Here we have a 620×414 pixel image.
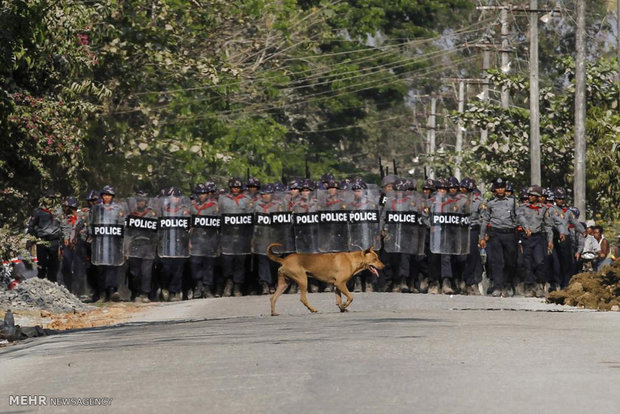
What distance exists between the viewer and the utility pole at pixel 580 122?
3941 cm

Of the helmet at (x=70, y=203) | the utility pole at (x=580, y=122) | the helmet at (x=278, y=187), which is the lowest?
the helmet at (x=70, y=203)

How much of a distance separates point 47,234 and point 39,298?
4.36 metres

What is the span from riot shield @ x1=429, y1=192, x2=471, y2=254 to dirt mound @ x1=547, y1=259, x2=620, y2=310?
12.3ft

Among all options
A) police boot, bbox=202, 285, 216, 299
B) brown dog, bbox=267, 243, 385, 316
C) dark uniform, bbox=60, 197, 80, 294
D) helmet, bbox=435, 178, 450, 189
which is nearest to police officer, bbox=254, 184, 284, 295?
police boot, bbox=202, 285, 216, 299

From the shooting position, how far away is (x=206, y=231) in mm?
27891

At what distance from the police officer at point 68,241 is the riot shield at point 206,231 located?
2121 millimetres

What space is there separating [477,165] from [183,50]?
28.4 feet

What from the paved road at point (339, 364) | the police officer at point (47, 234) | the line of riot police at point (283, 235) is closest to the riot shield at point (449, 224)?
the line of riot police at point (283, 235)

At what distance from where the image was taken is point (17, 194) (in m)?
25.4

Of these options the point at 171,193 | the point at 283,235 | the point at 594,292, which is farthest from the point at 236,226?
the point at 594,292

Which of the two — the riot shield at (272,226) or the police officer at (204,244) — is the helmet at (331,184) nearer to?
the riot shield at (272,226)

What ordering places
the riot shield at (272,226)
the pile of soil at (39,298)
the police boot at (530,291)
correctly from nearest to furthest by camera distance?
1. the pile of soil at (39,298)
2. the riot shield at (272,226)
3. the police boot at (530,291)

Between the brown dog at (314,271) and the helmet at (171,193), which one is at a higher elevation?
the helmet at (171,193)

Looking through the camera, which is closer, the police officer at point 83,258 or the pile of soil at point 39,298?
the pile of soil at point 39,298
